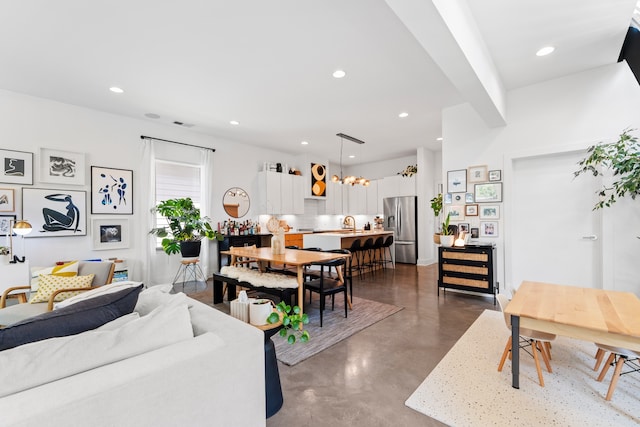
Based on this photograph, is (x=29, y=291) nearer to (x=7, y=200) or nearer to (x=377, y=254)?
(x=7, y=200)

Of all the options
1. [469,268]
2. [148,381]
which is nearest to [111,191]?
[148,381]

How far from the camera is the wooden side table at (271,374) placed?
5.76 feet

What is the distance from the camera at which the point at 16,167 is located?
13.0ft

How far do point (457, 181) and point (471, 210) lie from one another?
1.69 ft

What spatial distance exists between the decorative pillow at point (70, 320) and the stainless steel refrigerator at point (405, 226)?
6855mm

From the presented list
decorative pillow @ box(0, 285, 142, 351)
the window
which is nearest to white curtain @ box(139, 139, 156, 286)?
the window

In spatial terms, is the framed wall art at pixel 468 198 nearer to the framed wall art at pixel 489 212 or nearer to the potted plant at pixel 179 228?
the framed wall art at pixel 489 212

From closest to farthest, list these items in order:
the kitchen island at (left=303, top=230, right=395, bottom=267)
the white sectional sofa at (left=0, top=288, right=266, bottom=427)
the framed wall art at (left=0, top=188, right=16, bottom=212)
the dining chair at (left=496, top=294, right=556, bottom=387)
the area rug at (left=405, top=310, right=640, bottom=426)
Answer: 1. the white sectional sofa at (left=0, top=288, right=266, bottom=427)
2. the area rug at (left=405, top=310, right=640, bottom=426)
3. the dining chair at (left=496, top=294, right=556, bottom=387)
4. the framed wall art at (left=0, top=188, right=16, bottom=212)
5. the kitchen island at (left=303, top=230, right=395, bottom=267)

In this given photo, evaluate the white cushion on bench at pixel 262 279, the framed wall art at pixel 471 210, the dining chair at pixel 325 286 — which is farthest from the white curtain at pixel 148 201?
the framed wall art at pixel 471 210

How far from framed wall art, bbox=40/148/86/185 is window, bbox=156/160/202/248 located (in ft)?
3.80

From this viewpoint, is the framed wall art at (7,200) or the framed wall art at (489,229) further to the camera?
the framed wall art at (489,229)

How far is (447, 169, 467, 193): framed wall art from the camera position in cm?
455

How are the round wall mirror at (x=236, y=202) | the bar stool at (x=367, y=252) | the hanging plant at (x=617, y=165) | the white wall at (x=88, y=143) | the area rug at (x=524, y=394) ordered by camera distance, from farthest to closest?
the round wall mirror at (x=236, y=202)
the bar stool at (x=367, y=252)
the white wall at (x=88, y=143)
the hanging plant at (x=617, y=165)
the area rug at (x=524, y=394)

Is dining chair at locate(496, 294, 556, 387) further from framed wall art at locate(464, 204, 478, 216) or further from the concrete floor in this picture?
framed wall art at locate(464, 204, 478, 216)
